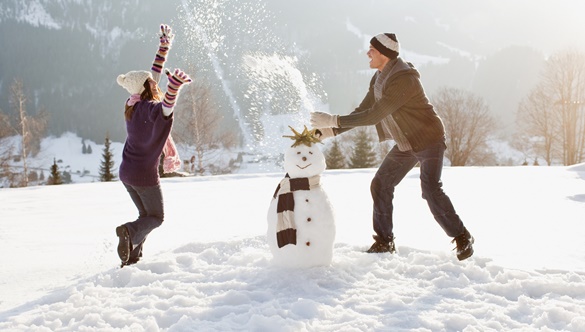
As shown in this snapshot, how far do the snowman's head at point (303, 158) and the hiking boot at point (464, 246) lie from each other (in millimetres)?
1409

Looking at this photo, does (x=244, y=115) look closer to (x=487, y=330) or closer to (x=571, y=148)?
(x=571, y=148)

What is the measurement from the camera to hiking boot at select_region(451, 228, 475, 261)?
11.7 feet

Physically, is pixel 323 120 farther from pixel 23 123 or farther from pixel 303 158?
pixel 23 123

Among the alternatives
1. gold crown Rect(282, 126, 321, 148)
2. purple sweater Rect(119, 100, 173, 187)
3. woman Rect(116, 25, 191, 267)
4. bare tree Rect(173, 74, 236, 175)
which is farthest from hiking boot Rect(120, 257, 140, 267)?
bare tree Rect(173, 74, 236, 175)

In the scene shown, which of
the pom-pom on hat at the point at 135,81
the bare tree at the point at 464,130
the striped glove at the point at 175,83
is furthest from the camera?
the bare tree at the point at 464,130

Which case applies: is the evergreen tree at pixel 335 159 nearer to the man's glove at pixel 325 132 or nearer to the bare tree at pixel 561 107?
the bare tree at pixel 561 107

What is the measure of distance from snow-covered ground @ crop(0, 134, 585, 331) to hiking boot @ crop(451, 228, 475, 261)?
0.09m

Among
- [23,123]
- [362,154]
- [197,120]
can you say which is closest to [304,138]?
[197,120]

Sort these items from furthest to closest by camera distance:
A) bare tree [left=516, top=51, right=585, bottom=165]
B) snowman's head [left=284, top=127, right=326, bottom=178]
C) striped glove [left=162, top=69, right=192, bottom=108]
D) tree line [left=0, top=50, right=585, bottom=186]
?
bare tree [left=516, top=51, right=585, bottom=165]
tree line [left=0, top=50, right=585, bottom=186]
snowman's head [left=284, top=127, right=326, bottom=178]
striped glove [left=162, top=69, right=192, bottom=108]

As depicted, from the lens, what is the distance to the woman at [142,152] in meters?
3.46

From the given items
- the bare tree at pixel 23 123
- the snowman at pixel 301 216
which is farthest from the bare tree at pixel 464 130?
the snowman at pixel 301 216

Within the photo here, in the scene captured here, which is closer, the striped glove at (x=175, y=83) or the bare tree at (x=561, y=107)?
the striped glove at (x=175, y=83)

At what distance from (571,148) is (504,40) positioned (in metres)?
166

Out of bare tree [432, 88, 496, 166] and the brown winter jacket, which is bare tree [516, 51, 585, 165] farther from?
the brown winter jacket
